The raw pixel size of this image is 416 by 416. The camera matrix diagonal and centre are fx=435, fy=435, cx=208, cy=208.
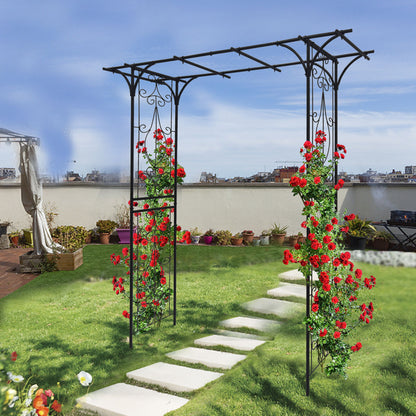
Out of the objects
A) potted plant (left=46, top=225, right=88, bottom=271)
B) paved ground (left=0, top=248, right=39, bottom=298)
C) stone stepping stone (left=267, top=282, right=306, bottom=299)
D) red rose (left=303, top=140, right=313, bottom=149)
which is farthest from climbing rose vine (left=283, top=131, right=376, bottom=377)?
potted plant (left=46, top=225, right=88, bottom=271)

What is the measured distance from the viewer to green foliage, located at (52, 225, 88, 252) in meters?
8.62

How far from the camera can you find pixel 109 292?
660 centimetres

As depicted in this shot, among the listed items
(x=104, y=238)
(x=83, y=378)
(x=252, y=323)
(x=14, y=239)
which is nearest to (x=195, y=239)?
(x=104, y=238)

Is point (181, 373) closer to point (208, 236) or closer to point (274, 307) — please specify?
point (274, 307)

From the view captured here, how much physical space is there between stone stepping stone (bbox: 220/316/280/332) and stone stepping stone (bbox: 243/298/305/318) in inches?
11.6

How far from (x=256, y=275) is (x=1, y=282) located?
4281 millimetres

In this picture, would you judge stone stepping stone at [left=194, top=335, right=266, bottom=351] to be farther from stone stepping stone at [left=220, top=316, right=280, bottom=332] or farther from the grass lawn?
stone stepping stone at [left=220, top=316, right=280, bottom=332]

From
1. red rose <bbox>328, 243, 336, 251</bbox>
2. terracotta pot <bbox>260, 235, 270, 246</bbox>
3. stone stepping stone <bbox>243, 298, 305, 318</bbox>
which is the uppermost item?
red rose <bbox>328, 243, 336, 251</bbox>

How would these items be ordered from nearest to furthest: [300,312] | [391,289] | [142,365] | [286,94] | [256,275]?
[142,365] → [300,312] → [391,289] → [256,275] → [286,94]

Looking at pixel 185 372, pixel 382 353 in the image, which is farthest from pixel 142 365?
pixel 382 353

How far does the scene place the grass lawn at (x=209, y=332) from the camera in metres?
3.29

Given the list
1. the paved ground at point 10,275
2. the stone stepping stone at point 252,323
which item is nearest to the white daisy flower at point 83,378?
the stone stepping stone at point 252,323

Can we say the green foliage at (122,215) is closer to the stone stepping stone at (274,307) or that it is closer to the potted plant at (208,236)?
the potted plant at (208,236)

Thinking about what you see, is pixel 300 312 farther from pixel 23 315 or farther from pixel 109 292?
pixel 23 315
